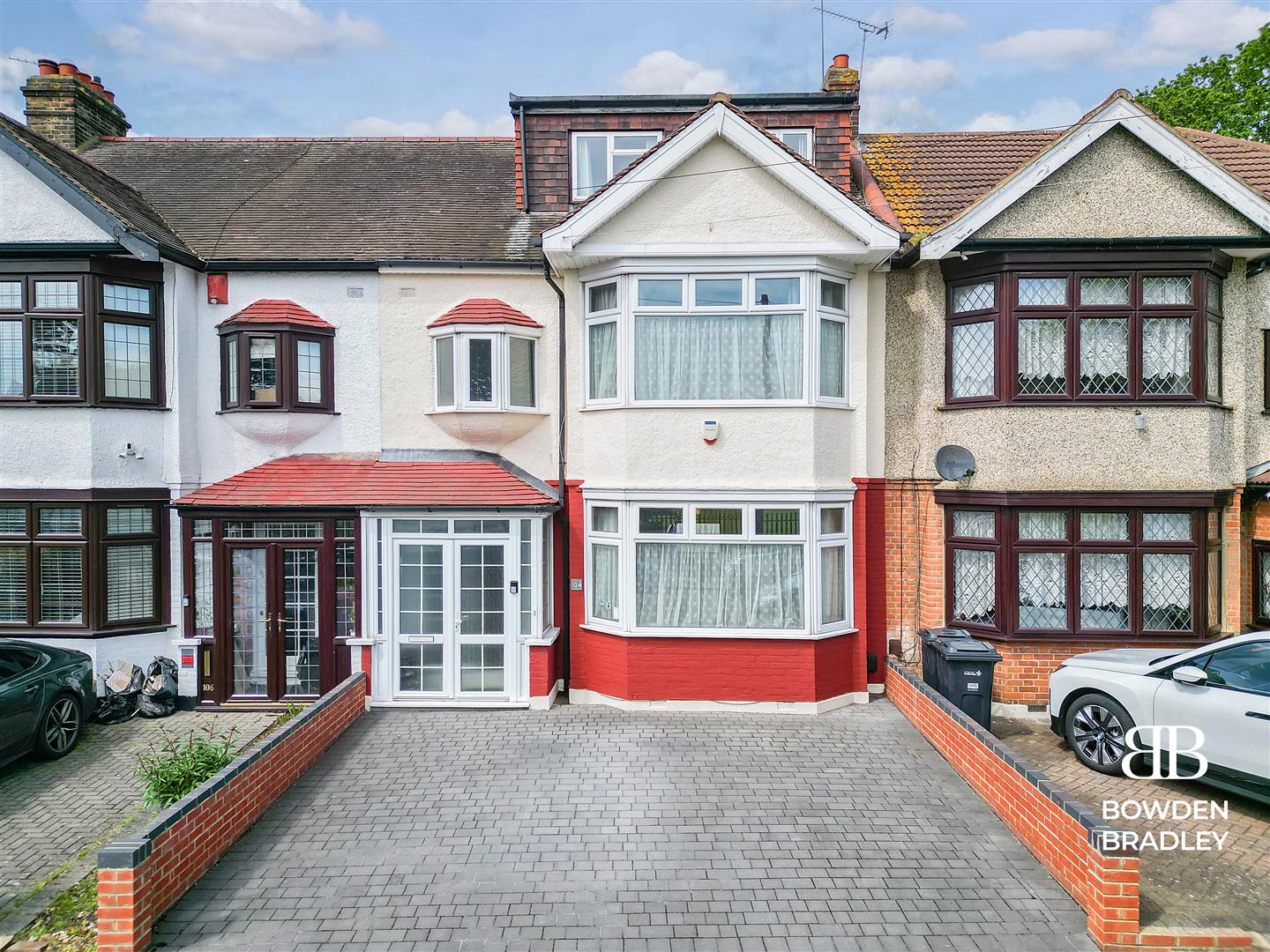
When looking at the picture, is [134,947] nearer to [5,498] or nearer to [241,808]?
[241,808]

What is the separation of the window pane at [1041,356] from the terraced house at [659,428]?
35mm

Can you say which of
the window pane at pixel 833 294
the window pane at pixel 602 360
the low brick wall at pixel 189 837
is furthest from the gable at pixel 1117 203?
the low brick wall at pixel 189 837

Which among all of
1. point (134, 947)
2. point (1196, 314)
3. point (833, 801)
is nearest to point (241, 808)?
point (134, 947)

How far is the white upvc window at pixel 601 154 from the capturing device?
11.1 metres

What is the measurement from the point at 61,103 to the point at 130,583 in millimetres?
8809

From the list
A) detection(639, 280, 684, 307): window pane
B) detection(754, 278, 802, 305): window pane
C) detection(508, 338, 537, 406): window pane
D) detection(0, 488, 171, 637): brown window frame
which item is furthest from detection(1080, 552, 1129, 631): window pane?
detection(0, 488, 171, 637): brown window frame

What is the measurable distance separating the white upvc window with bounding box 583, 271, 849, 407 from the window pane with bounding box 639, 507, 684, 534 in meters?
1.38

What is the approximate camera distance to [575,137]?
439 inches

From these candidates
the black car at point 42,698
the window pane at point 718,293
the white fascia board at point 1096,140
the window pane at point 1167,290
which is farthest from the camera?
the window pane at point 718,293

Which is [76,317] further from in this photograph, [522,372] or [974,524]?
[974,524]

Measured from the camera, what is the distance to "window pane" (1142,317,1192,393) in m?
9.35

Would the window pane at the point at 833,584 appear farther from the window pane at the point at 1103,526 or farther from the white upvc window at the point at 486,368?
the white upvc window at the point at 486,368

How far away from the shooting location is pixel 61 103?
12703 millimetres

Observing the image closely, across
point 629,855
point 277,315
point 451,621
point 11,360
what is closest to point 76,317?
point 11,360
